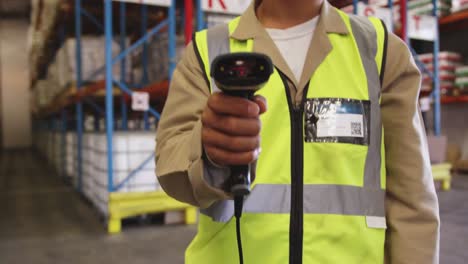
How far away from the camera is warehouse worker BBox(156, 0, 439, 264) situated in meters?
0.99

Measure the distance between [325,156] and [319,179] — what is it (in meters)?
0.05

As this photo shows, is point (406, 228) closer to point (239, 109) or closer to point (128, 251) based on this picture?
point (239, 109)

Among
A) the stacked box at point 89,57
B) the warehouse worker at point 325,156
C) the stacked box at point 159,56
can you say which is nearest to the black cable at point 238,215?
the warehouse worker at point 325,156

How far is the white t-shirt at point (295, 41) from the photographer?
107 centimetres

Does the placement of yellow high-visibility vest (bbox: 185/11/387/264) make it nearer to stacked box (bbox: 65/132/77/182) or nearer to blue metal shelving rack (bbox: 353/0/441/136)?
blue metal shelving rack (bbox: 353/0/441/136)

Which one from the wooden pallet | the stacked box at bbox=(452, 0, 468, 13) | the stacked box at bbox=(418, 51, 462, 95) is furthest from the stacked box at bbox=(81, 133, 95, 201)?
the stacked box at bbox=(452, 0, 468, 13)

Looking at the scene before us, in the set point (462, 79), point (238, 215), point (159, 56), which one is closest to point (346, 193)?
point (238, 215)

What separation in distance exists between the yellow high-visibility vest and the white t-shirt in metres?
0.06

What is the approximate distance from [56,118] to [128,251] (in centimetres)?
892

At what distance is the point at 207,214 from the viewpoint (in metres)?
1.03

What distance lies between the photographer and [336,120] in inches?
39.7

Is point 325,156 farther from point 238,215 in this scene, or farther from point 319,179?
point 238,215

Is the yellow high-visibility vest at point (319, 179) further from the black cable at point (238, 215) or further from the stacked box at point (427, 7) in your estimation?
the stacked box at point (427, 7)

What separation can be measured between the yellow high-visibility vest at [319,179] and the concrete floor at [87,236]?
8.19 ft
